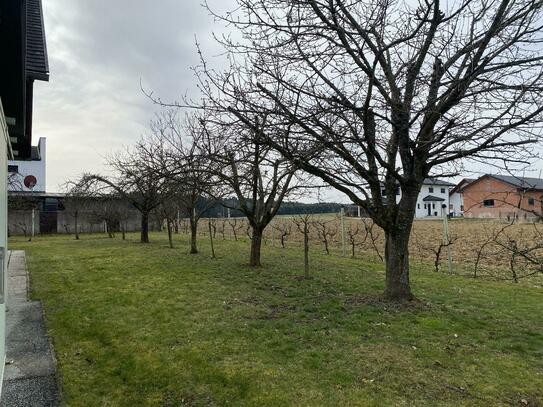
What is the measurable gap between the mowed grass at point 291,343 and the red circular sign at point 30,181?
87.0ft

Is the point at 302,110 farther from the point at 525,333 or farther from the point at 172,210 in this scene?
the point at 172,210

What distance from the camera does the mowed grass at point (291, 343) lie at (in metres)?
3.44

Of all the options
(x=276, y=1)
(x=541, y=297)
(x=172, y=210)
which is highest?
(x=276, y=1)

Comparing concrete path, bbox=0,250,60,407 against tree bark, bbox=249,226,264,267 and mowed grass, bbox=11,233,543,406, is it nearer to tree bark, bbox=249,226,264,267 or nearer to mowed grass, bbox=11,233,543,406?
mowed grass, bbox=11,233,543,406

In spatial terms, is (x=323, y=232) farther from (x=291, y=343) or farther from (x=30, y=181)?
(x=30, y=181)

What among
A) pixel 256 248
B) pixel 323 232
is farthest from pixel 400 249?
pixel 323 232

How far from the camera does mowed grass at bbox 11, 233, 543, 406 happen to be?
344 centimetres

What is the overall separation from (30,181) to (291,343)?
33.3 metres

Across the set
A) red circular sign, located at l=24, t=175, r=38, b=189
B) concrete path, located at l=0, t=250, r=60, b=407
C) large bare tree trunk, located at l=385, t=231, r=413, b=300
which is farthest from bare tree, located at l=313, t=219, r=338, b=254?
red circular sign, located at l=24, t=175, r=38, b=189

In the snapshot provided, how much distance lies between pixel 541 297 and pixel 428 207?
48.1 metres

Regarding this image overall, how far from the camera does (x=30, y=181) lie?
32.0 meters

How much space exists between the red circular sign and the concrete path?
28453 millimetres

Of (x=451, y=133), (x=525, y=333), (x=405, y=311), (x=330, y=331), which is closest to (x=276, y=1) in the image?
(x=451, y=133)

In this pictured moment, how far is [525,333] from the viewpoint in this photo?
5098mm
